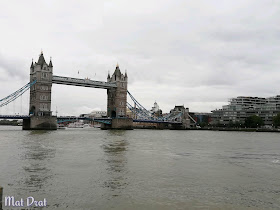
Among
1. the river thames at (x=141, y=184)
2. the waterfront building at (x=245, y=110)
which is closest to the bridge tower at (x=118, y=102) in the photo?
the waterfront building at (x=245, y=110)

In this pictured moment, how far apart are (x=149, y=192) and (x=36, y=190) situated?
4139 millimetres

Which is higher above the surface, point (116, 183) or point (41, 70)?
point (41, 70)

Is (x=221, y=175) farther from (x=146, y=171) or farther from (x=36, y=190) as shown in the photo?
(x=36, y=190)

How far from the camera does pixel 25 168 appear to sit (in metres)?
15.4

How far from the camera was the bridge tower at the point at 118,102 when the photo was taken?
284 feet

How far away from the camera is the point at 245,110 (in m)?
135

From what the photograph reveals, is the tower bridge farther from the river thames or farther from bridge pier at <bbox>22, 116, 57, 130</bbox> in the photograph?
the river thames

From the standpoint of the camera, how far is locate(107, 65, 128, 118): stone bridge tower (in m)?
89.9

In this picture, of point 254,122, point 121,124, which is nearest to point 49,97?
point 121,124

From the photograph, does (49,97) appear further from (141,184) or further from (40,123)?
(141,184)

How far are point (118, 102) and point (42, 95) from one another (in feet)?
83.0

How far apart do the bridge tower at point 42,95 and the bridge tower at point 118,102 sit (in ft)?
71.2

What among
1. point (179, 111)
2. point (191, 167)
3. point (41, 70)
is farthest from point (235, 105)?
point (191, 167)

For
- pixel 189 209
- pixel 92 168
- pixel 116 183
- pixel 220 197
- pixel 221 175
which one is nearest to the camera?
pixel 189 209
